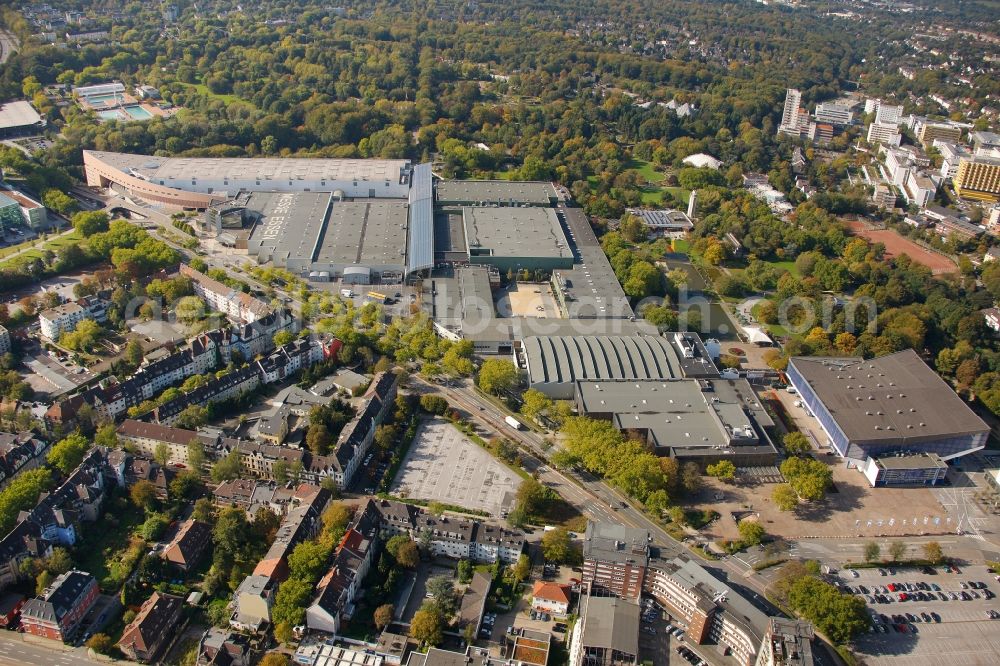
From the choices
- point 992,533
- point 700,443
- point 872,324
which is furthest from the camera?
point 872,324

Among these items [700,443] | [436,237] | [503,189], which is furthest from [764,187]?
[700,443]

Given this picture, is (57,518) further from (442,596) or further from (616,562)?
(616,562)

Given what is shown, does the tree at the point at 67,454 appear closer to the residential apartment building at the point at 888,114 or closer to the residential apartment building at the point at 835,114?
the residential apartment building at the point at 835,114

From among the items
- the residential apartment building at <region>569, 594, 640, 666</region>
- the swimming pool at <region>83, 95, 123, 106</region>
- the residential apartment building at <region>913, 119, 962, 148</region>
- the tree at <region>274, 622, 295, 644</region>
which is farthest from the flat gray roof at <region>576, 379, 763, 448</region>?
the swimming pool at <region>83, 95, 123, 106</region>

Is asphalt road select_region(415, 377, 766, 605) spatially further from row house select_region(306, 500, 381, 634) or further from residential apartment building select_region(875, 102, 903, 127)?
residential apartment building select_region(875, 102, 903, 127)

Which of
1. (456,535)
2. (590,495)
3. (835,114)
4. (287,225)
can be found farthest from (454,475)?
(835,114)

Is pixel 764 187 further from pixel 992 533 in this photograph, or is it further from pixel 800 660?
pixel 800 660
